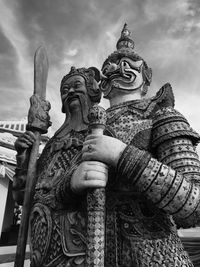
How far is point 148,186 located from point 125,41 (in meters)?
1.81

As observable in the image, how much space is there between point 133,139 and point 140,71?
32.7 inches

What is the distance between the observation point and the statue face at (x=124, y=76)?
6.91 ft

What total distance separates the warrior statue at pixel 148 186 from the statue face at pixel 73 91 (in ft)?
1.14

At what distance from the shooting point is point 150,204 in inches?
56.9

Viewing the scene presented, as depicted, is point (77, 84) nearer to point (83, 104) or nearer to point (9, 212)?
point (83, 104)

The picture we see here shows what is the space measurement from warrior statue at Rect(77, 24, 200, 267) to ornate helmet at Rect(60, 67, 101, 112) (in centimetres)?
32

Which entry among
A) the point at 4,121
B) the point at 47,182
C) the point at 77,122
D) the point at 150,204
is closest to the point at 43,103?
the point at 77,122

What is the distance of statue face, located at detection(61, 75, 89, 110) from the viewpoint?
1.96m

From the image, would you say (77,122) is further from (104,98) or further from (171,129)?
(171,129)

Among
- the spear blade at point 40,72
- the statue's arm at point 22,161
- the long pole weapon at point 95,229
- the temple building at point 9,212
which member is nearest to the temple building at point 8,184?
the temple building at point 9,212

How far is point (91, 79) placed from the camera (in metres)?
2.07

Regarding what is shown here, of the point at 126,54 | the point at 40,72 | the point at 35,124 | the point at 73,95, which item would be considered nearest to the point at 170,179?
the point at 73,95

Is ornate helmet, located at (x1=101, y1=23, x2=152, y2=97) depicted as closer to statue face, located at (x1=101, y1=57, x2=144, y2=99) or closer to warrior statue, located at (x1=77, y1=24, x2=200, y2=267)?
statue face, located at (x1=101, y1=57, x2=144, y2=99)

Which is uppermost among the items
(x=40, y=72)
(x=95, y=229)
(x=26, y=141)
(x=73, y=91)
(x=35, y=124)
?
(x=40, y=72)
